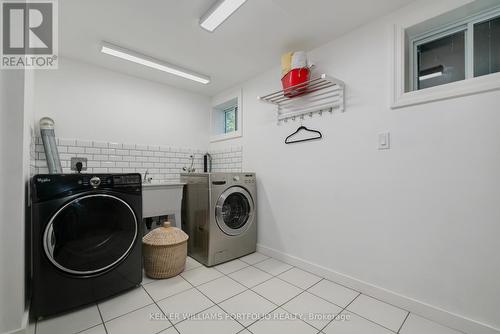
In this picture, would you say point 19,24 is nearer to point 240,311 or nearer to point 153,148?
point 153,148

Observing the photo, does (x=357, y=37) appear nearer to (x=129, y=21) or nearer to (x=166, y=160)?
(x=129, y=21)

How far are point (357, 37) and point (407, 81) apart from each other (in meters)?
0.59

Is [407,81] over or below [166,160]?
over

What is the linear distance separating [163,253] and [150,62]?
1.99 meters

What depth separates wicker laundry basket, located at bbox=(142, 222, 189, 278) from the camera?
6.35 feet

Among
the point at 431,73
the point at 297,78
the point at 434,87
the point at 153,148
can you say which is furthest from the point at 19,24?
the point at 431,73

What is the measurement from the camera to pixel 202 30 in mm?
1929

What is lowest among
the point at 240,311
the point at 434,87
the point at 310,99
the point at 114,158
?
the point at 240,311

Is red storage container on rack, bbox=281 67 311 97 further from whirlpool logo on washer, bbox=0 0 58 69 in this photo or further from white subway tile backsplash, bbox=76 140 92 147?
white subway tile backsplash, bbox=76 140 92 147

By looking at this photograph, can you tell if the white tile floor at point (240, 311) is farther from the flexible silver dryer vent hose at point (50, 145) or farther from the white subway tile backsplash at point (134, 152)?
the white subway tile backsplash at point (134, 152)

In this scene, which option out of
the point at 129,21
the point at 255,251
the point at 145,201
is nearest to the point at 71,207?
the point at 145,201

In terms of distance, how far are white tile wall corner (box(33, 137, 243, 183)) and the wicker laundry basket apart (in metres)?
1.14

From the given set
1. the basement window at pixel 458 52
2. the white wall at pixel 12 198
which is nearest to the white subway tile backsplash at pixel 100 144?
the white wall at pixel 12 198

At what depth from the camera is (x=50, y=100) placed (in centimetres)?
229
